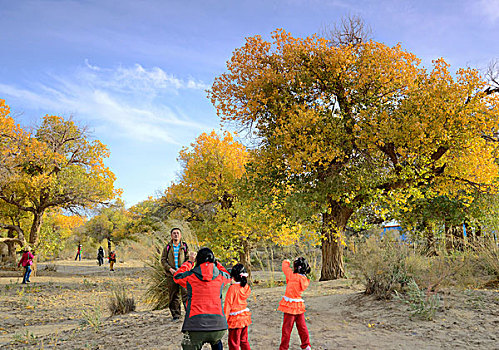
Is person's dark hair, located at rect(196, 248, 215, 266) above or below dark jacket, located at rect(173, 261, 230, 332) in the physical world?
above

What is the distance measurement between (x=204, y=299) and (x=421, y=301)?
14.7 feet

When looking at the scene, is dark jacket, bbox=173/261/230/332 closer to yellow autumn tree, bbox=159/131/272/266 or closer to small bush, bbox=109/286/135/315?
small bush, bbox=109/286/135/315

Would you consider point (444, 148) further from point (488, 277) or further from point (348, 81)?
point (488, 277)

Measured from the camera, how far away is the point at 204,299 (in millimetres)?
3928

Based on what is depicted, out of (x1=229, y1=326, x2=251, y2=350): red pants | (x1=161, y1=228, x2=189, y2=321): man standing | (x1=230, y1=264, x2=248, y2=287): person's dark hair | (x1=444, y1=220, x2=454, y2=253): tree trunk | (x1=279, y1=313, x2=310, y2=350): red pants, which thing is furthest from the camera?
(x1=444, y1=220, x2=454, y2=253): tree trunk

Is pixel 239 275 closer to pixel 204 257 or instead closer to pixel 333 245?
pixel 204 257

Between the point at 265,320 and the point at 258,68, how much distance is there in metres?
8.75

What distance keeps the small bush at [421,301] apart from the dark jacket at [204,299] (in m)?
4.13

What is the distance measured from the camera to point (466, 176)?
40.4ft

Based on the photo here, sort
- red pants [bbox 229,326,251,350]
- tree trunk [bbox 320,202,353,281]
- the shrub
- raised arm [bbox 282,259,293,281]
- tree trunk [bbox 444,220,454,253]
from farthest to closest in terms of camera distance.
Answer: tree trunk [bbox 320,202,353,281] < tree trunk [bbox 444,220,454,253] < the shrub < raised arm [bbox 282,259,293,281] < red pants [bbox 229,326,251,350]

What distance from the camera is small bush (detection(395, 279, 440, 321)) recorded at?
247 inches

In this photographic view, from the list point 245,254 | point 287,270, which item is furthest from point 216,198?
point 287,270

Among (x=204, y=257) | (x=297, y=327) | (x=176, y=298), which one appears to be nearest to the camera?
(x=204, y=257)

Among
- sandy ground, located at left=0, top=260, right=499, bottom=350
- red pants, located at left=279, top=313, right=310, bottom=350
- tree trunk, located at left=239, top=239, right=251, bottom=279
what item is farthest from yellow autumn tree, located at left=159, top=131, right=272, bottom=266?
red pants, located at left=279, top=313, right=310, bottom=350
